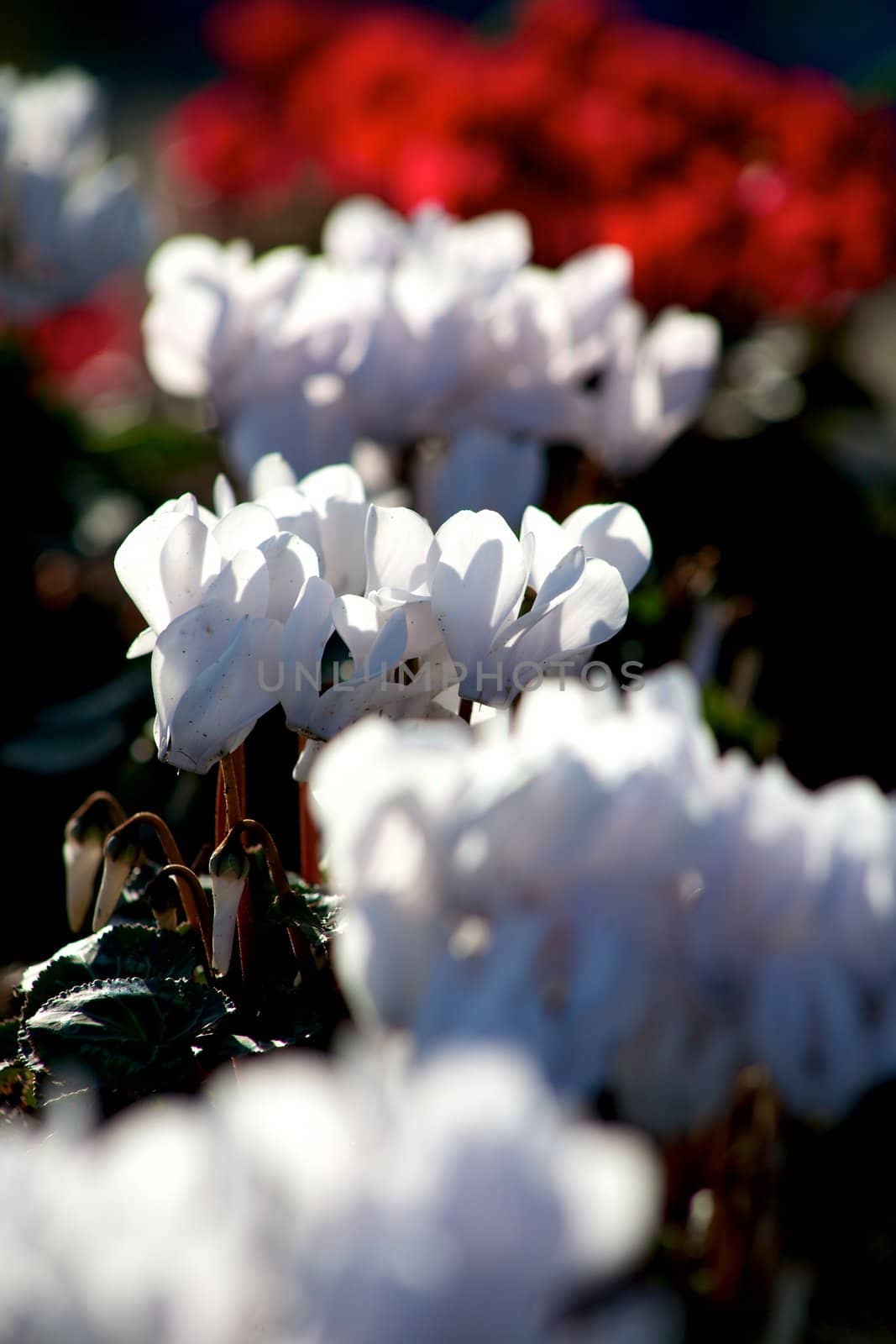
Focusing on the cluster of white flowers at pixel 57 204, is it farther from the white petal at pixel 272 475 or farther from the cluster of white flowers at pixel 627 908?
the cluster of white flowers at pixel 627 908

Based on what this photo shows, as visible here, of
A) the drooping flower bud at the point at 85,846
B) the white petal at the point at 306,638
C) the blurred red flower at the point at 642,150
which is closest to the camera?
the white petal at the point at 306,638

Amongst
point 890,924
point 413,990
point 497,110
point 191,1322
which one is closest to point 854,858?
point 890,924

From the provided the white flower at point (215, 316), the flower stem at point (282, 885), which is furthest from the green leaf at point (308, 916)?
the white flower at point (215, 316)

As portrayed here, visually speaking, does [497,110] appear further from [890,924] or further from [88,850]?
[890,924]

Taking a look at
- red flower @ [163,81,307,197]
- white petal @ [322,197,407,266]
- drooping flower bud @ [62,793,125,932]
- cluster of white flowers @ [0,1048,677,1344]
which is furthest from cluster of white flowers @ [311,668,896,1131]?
red flower @ [163,81,307,197]

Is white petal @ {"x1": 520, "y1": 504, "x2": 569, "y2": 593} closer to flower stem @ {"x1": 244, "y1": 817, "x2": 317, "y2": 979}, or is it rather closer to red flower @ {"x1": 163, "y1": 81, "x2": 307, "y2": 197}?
flower stem @ {"x1": 244, "y1": 817, "x2": 317, "y2": 979}

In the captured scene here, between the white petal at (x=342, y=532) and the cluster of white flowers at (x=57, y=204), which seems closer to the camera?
the white petal at (x=342, y=532)
